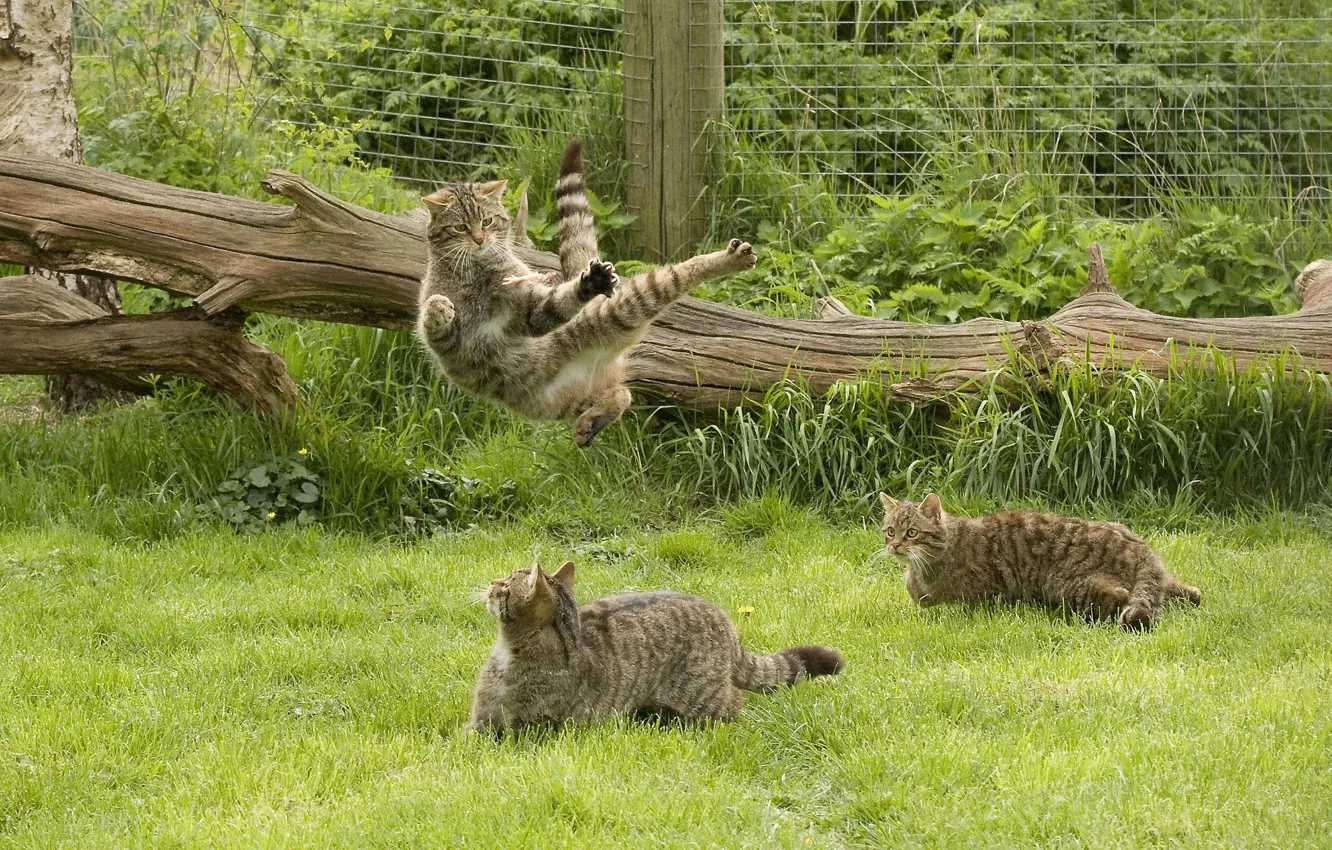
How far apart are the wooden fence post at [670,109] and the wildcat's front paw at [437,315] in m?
3.54

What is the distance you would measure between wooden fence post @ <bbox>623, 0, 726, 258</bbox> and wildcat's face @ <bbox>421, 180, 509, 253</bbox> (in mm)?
2985

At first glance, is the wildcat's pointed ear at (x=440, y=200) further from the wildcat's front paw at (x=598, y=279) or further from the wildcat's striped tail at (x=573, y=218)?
the wildcat's front paw at (x=598, y=279)

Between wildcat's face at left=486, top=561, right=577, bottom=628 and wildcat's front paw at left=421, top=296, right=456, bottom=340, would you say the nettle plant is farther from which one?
wildcat's face at left=486, top=561, right=577, bottom=628

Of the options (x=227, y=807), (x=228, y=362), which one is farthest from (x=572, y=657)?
(x=228, y=362)

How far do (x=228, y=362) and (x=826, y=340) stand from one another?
322cm

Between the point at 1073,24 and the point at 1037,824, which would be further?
the point at 1073,24

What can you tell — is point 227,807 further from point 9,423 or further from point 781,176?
point 781,176

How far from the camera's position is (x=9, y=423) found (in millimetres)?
8242

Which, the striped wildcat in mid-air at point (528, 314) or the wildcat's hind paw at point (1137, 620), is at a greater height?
the striped wildcat in mid-air at point (528, 314)

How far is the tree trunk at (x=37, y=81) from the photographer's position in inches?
319

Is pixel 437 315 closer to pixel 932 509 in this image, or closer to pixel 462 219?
pixel 462 219

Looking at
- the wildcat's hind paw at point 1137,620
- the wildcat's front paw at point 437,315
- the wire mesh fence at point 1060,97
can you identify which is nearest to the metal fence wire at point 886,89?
the wire mesh fence at point 1060,97

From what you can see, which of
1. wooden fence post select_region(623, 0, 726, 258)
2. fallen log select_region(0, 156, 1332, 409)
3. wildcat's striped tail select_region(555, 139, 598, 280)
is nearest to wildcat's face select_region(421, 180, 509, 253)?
wildcat's striped tail select_region(555, 139, 598, 280)

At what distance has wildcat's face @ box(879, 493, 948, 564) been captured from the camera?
633cm
